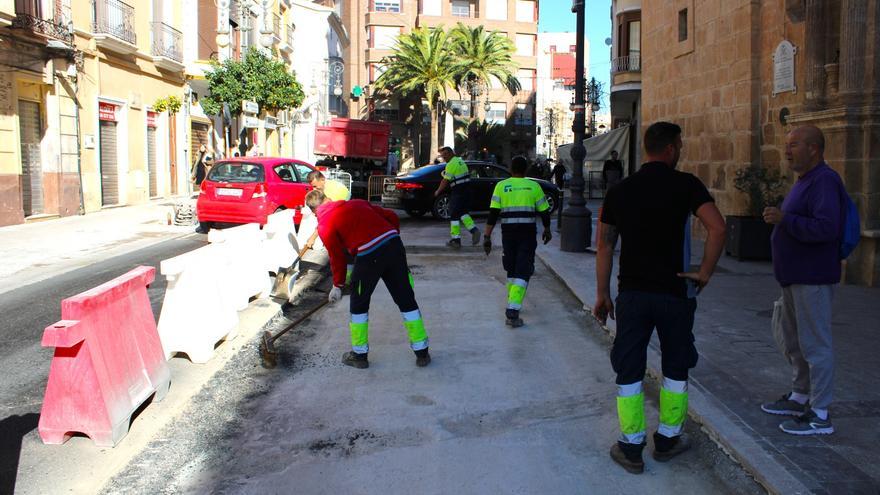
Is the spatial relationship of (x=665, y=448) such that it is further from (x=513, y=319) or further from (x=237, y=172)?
(x=237, y=172)

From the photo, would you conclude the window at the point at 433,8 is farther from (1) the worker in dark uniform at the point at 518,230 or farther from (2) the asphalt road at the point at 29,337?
(1) the worker in dark uniform at the point at 518,230

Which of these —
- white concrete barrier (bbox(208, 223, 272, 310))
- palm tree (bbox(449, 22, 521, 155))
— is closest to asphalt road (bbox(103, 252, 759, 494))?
white concrete barrier (bbox(208, 223, 272, 310))

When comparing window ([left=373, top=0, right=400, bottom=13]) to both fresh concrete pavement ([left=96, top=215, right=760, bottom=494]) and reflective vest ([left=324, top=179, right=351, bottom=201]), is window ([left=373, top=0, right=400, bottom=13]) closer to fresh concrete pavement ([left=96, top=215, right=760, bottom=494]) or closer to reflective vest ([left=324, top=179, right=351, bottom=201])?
fresh concrete pavement ([left=96, top=215, right=760, bottom=494])

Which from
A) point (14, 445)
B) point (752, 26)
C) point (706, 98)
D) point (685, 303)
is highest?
point (752, 26)

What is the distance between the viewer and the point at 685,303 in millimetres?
3949

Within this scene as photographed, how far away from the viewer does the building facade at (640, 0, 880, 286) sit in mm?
8906

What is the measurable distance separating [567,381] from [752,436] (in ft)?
5.31

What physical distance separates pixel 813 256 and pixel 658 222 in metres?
1.04

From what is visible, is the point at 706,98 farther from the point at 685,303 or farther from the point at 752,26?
the point at 685,303

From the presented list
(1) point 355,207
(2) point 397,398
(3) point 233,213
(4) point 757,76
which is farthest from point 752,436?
(3) point 233,213

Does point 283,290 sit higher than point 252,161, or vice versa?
point 252,161

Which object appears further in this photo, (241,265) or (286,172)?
(286,172)

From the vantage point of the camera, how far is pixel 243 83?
82.5ft

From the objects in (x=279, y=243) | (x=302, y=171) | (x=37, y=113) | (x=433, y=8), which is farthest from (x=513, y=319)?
(x=433, y=8)
